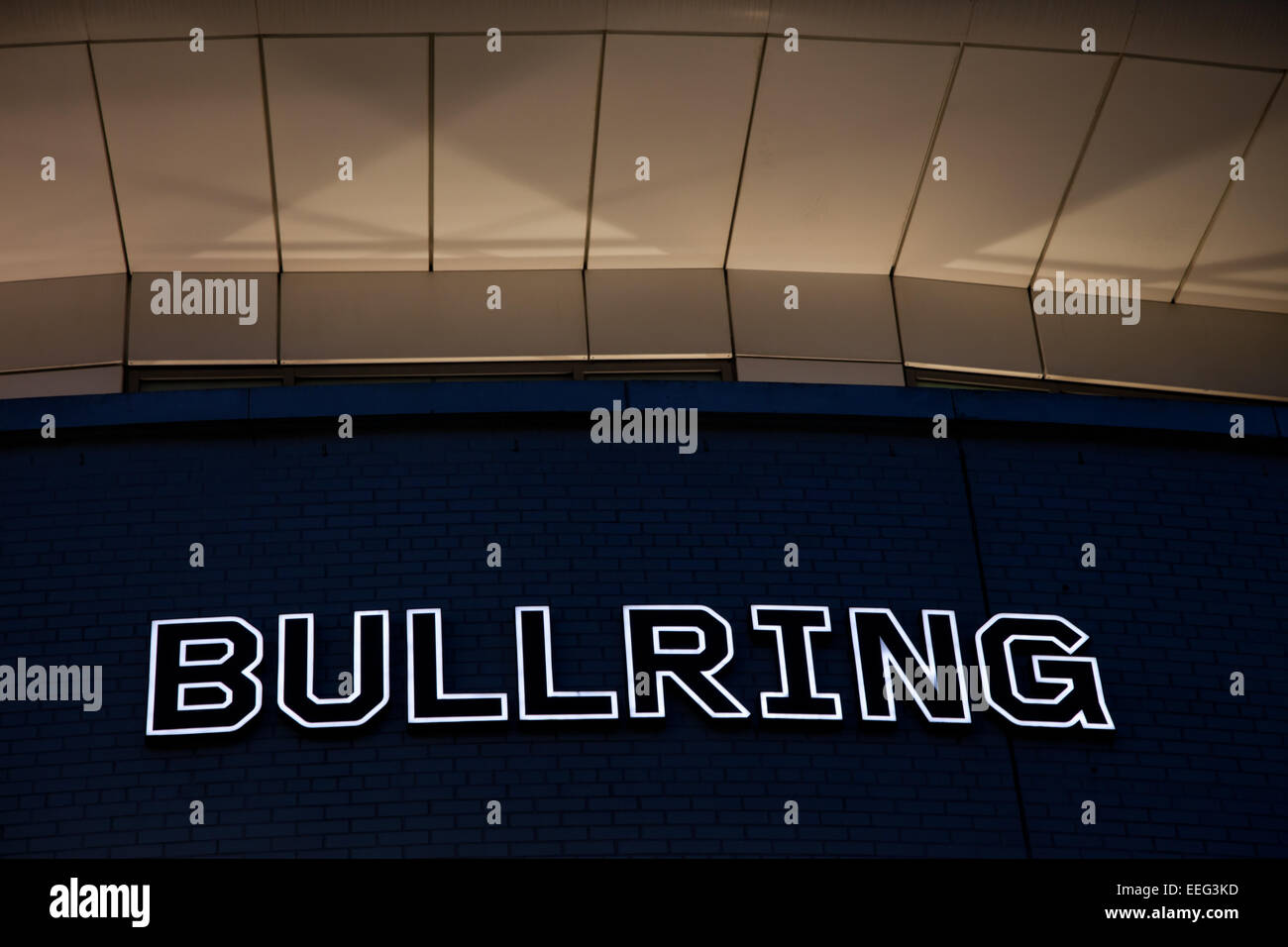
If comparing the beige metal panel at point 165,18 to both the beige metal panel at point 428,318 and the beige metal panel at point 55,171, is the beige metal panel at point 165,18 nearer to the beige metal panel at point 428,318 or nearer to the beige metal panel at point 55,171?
the beige metal panel at point 55,171

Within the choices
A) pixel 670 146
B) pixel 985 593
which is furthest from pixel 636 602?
pixel 670 146

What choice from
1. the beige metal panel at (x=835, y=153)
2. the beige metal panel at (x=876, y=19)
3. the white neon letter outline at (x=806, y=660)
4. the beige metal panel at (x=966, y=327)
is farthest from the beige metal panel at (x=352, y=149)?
the white neon letter outline at (x=806, y=660)

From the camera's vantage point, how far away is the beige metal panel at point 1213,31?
9.68 m

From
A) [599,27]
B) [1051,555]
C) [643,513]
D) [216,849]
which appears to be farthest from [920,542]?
[216,849]

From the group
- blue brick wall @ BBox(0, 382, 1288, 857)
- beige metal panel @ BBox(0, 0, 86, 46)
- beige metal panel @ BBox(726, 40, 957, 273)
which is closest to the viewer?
blue brick wall @ BBox(0, 382, 1288, 857)

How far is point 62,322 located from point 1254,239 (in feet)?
26.2

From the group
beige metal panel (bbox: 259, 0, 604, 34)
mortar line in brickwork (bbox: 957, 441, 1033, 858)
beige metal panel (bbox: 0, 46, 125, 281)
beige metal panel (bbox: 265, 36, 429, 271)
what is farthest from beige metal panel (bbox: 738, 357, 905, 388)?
beige metal panel (bbox: 0, 46, 125, 281)

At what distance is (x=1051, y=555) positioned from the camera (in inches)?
380

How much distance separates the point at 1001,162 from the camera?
10258mm

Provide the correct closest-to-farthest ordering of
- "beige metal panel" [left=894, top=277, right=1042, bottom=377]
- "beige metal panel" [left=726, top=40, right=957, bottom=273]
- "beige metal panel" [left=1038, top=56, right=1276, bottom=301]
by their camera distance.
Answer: "beige metal panel" [left=726, top=40, right=957, bottom=273] < "beige metal panel" [left=1038, top=56, right=1276, bottom=301] < "beige metal panel" [left=894, top=277, right=1042, bottom=377]

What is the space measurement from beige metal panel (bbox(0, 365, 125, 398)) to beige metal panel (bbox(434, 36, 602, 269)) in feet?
7.28

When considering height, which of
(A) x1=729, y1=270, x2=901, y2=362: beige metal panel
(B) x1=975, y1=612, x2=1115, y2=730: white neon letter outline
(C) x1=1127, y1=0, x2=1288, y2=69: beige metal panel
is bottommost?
(B) x1=975, y1=612, x2=1115, y2=730: white neon letter outline

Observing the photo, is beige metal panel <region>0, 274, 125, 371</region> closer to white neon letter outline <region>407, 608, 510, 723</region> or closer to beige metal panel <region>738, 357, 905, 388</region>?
white neon letter outline <region>407, 608, 510, 723</region>

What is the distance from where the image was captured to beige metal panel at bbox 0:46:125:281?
377 inches
